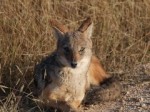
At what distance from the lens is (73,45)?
5.79 metres

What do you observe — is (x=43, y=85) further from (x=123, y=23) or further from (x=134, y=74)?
(x=123, y=23)

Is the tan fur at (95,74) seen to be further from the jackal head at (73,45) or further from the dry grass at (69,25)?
the jackal head at (73,45)

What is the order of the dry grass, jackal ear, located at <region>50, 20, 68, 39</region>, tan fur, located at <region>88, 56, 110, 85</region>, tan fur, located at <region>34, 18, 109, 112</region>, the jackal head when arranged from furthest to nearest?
1. the dry grass
2. tan fur, located at <region>88, 56, 110, 85</region>
3. jackal ear, located at <region>50, 20, 68, 39</region>
4. tan fur, located at <region>34, 18, 109, 112</region>
5. the jackal head

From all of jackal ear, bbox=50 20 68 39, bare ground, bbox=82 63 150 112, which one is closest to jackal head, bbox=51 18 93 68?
jackal ear, bbox=50 20 68 39

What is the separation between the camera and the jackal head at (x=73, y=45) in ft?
18.5

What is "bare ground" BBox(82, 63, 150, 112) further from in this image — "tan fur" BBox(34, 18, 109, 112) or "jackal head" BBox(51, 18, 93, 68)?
"jackal head" BBox(51, 18, 93, 68)

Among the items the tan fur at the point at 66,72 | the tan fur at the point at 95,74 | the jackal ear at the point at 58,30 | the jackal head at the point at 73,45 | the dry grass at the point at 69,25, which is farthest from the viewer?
the dry grass at the point at 69,25

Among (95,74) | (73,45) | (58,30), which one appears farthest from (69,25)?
(73,45)

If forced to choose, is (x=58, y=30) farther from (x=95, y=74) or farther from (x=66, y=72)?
(x=95, y=74)

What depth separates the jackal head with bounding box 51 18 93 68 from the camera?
5.63 metres

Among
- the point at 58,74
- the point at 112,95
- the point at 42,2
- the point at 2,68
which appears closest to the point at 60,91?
the point at 58,74

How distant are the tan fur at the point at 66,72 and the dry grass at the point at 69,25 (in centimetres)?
64

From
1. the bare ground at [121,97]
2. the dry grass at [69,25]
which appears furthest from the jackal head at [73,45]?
the dry grass at [69,25]

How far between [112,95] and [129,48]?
60.7 inches
